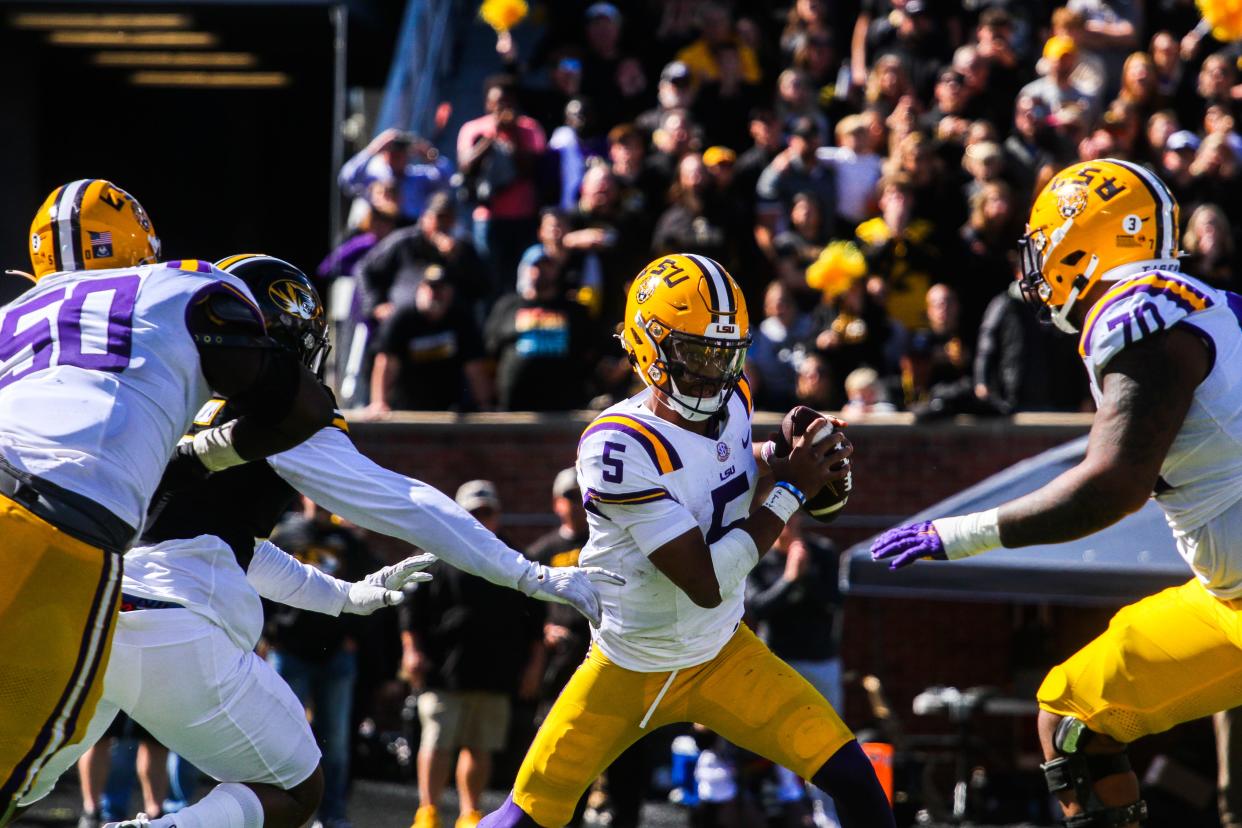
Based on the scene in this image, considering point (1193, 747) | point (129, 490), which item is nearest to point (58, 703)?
point (129, 490)

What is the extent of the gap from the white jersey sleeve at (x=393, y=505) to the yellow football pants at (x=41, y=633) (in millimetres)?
824

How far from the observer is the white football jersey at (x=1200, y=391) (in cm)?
508

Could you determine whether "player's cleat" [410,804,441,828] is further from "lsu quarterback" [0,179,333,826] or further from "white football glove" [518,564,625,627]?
"lsu quarterback" [0,179,333,826]

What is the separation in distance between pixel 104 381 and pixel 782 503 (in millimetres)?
2048

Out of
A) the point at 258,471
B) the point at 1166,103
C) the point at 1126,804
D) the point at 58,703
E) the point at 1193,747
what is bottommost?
the point at 1193,747

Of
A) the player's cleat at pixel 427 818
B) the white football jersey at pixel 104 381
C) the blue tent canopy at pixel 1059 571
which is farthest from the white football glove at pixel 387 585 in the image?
the blue tent canopy at pixel 1059 571

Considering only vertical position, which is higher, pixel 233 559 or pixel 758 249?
pixel 758 249

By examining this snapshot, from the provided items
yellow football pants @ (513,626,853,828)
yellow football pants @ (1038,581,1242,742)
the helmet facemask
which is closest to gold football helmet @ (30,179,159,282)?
the helmet facemask

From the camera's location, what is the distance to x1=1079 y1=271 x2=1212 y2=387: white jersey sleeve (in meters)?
5.05

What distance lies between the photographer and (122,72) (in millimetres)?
18016

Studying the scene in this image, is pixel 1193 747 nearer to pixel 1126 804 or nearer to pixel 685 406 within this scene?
pixel 1126 804

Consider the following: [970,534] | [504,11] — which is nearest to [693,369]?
[970,534]

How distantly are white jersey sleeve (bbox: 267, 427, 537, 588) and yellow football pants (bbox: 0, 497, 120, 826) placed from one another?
82cm

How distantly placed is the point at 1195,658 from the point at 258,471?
273 centimetres
